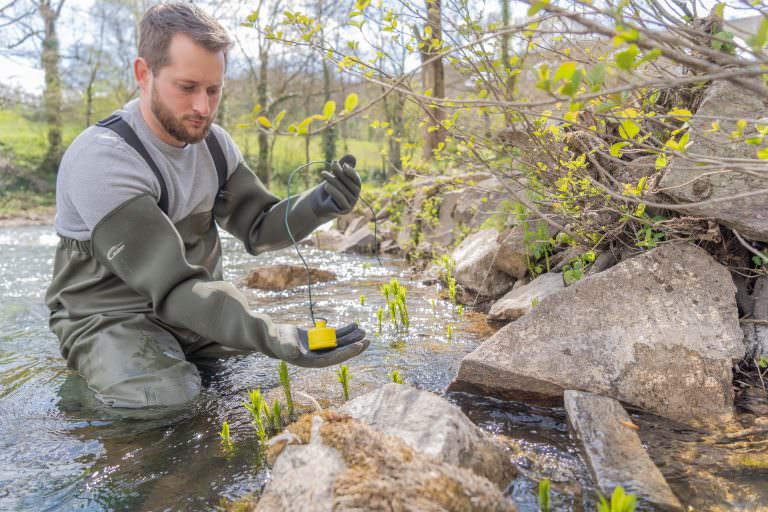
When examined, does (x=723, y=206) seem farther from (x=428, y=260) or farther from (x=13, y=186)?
(x=13, y=186)

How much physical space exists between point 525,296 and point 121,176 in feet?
9.24

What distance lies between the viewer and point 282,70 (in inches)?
1019

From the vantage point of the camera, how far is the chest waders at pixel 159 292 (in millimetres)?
2857

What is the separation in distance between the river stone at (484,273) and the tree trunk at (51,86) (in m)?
25.1

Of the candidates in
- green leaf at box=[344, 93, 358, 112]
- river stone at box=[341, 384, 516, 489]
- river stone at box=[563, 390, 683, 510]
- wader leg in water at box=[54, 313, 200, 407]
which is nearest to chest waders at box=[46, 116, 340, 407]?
wader leg in water at box=[54, 313, 200, 407]

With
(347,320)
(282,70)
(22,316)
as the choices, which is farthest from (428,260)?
(282,70)

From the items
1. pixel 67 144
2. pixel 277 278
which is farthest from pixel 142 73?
pixel 67 144

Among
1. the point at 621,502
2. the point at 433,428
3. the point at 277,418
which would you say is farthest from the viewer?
the point at 277,418

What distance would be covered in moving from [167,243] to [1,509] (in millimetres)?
1332

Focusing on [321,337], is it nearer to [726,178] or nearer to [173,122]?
[173,122]

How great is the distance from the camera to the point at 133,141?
3271 millimetres

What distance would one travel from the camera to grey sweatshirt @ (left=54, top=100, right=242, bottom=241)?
9.95 feet

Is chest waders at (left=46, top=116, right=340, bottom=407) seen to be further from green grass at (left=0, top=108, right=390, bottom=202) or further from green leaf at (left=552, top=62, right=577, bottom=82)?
green grass at (left=0, top=108, right=390, bottom=202)

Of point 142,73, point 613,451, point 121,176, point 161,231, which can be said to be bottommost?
point 613,451
